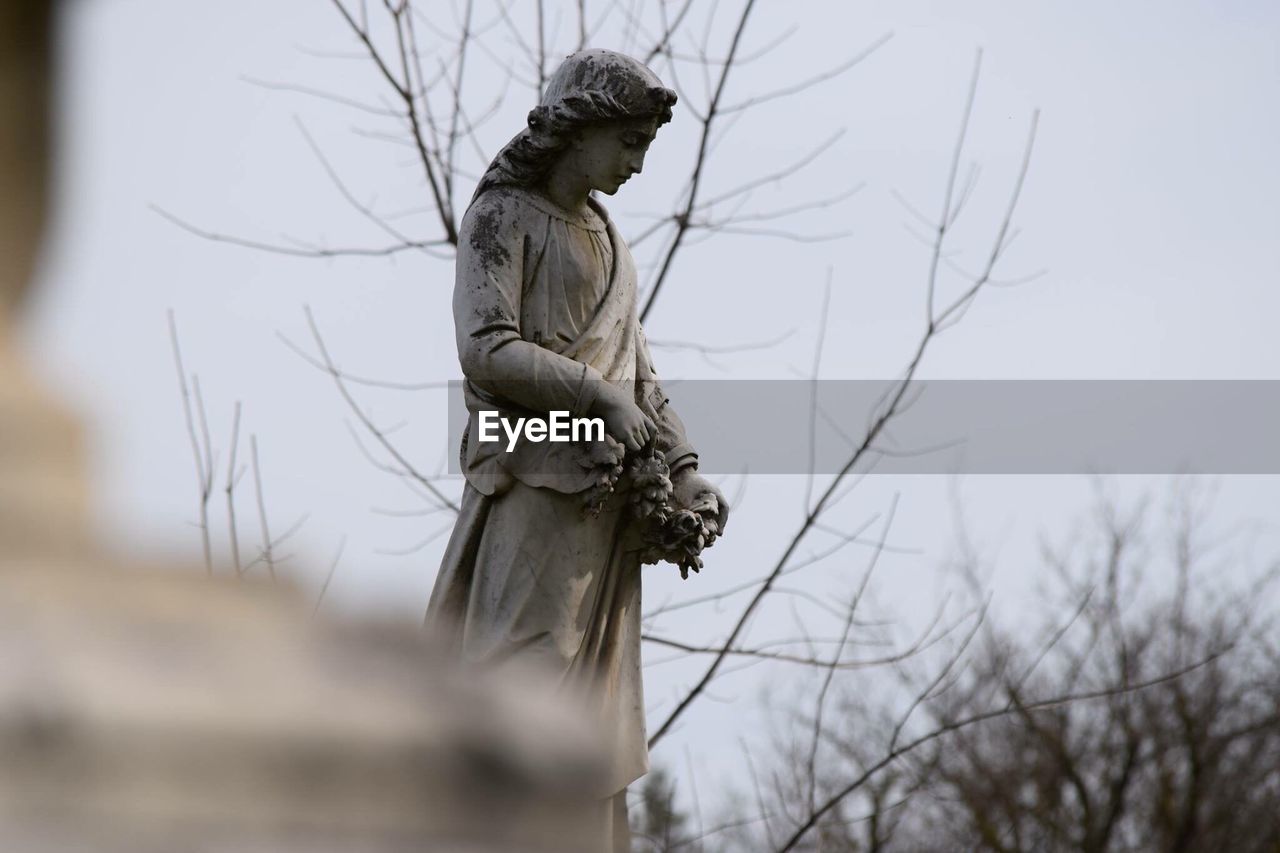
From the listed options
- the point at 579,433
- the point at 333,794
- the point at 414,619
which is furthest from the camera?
the point at 579,433

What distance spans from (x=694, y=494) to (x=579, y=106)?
1.04 metres

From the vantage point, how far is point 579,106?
17.8ft

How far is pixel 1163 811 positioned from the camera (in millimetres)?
26422

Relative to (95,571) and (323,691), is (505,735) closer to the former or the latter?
(323,691)

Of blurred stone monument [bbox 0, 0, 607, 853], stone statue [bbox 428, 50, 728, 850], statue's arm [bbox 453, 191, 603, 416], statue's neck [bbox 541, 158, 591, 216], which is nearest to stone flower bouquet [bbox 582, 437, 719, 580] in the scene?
stone statue [bbox 428, 50, 728, 850]

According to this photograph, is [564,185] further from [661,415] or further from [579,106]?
[661,415]

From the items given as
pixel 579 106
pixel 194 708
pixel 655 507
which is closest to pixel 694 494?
pixel 655 507

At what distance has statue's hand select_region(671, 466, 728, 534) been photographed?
554 centimetres

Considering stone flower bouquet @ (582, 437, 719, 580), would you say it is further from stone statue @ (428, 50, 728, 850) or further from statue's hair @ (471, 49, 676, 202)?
statue's hair @ (471, 49, 676, 202)

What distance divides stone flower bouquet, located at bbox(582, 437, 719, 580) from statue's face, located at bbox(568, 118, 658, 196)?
0.73m

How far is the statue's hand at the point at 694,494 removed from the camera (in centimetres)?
554

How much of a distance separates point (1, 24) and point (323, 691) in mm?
375

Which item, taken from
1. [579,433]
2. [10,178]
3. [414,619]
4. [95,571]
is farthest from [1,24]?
[579,433]

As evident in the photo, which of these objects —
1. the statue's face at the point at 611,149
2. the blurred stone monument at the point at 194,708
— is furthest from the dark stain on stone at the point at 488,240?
the blurred stone monument at the point at 194,708
